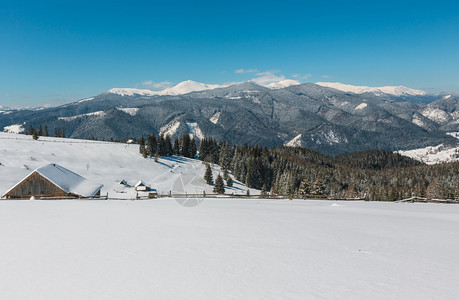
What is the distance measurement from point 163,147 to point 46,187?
82.6 metres

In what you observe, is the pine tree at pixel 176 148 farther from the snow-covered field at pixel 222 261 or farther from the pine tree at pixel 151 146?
the snow-covered field at pixel 222 261

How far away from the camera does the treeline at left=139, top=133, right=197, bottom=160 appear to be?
4395 inches

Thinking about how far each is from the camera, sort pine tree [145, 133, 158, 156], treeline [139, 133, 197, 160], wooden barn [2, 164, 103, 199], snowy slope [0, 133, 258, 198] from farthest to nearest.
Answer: treeline [139, 133, 197, 160] → pine tree [145, 133, 158, 156] → snowy slope [0, 133, 258, 198] → wooden barn [2, 164, 103, 199]

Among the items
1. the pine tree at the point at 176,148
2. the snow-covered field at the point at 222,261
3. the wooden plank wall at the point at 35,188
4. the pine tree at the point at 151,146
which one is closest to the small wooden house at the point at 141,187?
the wooden plank wall at the point at 35,188

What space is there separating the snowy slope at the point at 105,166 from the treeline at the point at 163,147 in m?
4.22

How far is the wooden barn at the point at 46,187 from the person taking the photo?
36938 mm

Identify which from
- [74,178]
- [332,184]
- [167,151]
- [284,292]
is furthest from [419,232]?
[332,184]

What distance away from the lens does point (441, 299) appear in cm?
652

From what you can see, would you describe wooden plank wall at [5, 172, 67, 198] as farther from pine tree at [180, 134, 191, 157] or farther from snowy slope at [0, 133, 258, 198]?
pine tree at [180, 134, 191, 157]

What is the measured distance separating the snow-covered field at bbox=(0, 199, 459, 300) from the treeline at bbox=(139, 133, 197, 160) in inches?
3827

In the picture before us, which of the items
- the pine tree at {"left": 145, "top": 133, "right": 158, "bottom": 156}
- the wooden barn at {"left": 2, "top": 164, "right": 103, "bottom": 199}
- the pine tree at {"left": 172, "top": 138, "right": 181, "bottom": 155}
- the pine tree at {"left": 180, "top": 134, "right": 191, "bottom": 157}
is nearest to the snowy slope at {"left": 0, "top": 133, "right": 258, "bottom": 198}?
the pine tree at {"left": 145, "top": 133, "right": 158, "bottom": 156}

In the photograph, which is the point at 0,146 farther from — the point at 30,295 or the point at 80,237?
the point at 30,295

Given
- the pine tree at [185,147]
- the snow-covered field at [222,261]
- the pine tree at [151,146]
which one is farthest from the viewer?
the pine tree at [185,147]

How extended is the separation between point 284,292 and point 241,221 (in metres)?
9.62
